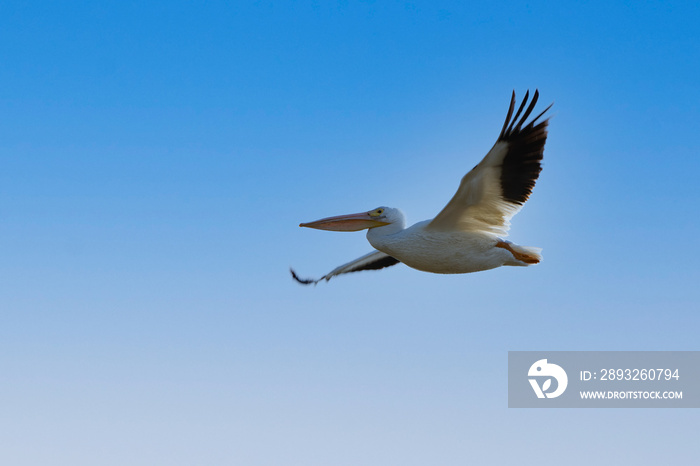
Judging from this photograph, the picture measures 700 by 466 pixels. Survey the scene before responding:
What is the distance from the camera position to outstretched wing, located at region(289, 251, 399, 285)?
1066cm

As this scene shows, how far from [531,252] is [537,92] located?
200 cm

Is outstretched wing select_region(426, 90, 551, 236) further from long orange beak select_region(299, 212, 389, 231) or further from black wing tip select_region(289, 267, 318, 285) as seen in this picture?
black wing tip select_region(289, 267, 318, 285)

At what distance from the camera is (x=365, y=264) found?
10.8m

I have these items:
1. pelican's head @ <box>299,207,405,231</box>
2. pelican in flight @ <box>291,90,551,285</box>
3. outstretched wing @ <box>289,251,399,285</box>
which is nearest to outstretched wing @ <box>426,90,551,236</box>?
pelican in flight @ <box>291,90,551,285</box>

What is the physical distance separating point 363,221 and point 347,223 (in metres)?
0.25

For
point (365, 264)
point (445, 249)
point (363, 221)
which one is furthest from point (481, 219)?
point (365, 264)

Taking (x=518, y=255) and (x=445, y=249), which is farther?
(x=518, y=255)

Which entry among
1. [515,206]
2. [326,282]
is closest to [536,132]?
[515,206]

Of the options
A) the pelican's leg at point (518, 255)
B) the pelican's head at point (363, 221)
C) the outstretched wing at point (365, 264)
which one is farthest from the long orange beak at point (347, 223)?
the outstretched wing at point (365, 264)

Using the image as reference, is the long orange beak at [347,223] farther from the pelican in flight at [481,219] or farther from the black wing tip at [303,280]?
the black wing tip at [303,280]

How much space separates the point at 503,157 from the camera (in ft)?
24.5

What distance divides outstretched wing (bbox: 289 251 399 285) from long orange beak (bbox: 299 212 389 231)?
1.69m

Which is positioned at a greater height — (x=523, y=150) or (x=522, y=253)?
(x=523, y=150)

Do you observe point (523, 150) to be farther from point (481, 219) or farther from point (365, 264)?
point (365, 264)
